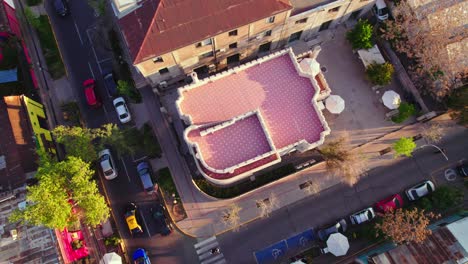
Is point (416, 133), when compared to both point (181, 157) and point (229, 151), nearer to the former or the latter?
point (229, 151)

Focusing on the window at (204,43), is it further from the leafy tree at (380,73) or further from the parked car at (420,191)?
the parked car at (420,191)

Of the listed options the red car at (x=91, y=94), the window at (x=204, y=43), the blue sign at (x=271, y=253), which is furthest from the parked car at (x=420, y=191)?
the red car at (x=91, y=94)

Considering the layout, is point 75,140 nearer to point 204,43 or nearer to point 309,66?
point 204,43

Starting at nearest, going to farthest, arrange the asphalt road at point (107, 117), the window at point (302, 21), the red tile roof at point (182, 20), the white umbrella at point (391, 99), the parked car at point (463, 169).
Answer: the red tile roof at point (182, 20)
the window at point (302, 21)
the parked car at point (463, 169)
the asphalt road at point (107, 117)
the white umbrella at point (391, 99)

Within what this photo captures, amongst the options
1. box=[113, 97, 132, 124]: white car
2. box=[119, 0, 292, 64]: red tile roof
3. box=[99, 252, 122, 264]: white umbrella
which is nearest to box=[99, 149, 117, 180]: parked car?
box=[113, 97, 132, 124]: white car

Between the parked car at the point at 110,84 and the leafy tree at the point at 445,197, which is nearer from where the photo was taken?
the leafy tree at the point at 445,197

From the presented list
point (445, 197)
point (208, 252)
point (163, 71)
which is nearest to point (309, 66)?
point (163, 71)

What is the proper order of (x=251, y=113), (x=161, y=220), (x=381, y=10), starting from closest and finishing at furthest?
(x=251, y=113) → (x=161, y=220) → (x=381, y=10)
